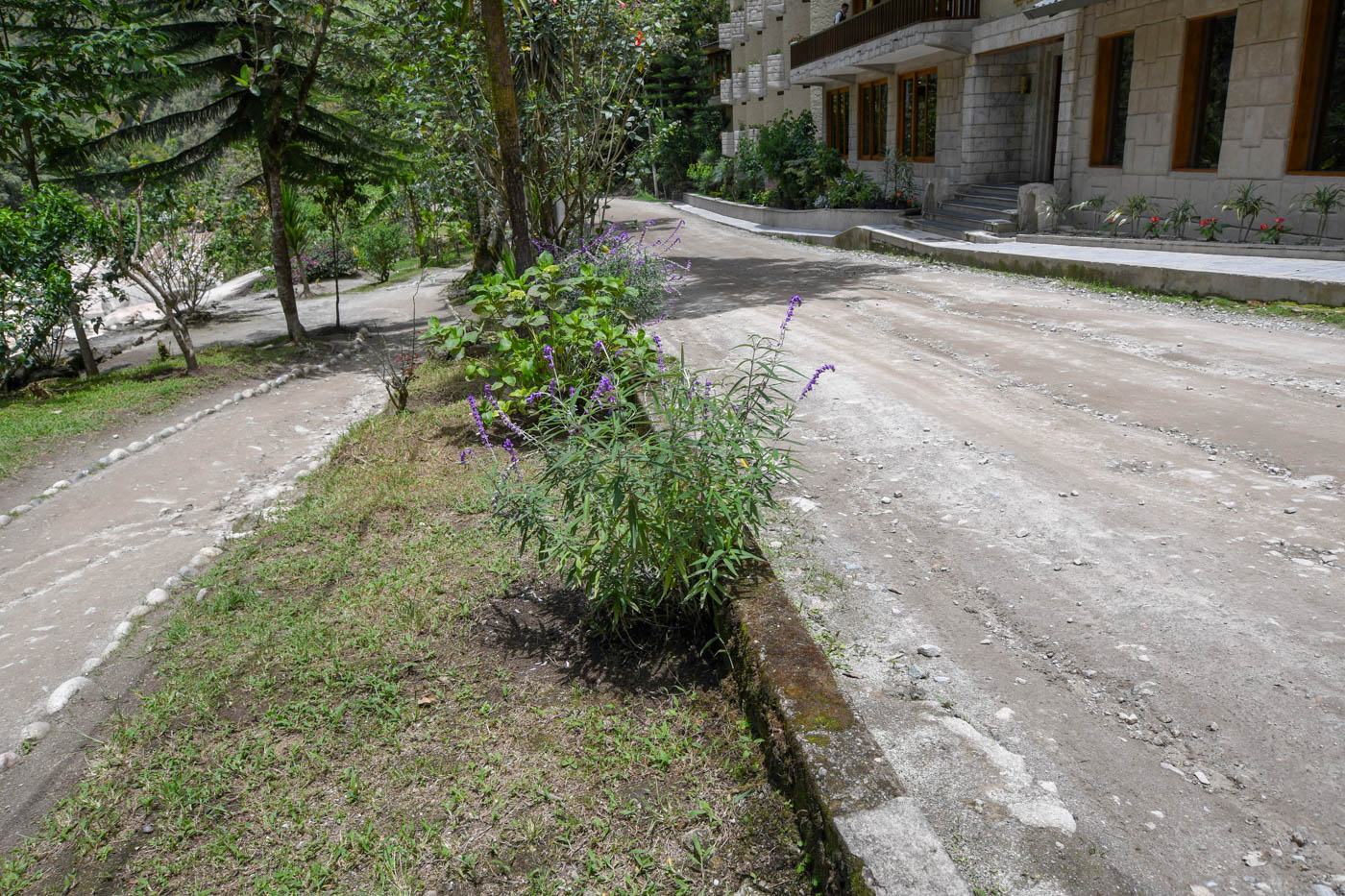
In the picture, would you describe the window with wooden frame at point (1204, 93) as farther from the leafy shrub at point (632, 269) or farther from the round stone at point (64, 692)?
the round stone at point (64, 692)

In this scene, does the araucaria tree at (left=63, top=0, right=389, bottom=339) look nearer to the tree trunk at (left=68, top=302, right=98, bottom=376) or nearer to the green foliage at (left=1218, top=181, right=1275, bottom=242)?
the tree trunk at (left=68, top=302, right=98, bottom=376)

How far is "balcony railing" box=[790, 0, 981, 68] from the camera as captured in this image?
59.4ft

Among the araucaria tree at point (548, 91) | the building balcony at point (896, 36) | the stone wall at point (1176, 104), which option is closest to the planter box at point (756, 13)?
the building balcony at point (896, 36)

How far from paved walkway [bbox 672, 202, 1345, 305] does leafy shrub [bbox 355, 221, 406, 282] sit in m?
12.2

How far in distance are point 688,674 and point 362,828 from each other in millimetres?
1253

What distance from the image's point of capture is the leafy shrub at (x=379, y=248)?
67.9 ft

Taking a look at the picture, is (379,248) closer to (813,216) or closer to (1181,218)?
(813,216)

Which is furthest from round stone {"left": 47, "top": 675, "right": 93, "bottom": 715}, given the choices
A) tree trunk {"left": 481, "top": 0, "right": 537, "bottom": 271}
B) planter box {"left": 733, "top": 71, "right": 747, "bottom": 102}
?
planter box {"left": 733, "top": 71, "right": 747, "bottom": 102}

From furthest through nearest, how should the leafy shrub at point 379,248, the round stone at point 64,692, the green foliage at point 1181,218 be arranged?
1. the leafy shrub at point 379,248
2. the green foliage at point 1181,218
3. the round stone at point 64,692

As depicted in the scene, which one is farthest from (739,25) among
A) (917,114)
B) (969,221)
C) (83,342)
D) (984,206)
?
(83,342)

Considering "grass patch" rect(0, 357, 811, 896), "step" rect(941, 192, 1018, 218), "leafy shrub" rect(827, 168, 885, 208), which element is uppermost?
"leafy shrub" rect(827, 168, 885, 208)

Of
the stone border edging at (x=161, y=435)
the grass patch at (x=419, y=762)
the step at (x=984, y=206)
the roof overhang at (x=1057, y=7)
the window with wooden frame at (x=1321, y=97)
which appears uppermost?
the roof overhang at (x=1057, y=7)

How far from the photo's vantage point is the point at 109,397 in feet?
32.0

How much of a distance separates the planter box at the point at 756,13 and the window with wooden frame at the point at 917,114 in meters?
13.1
